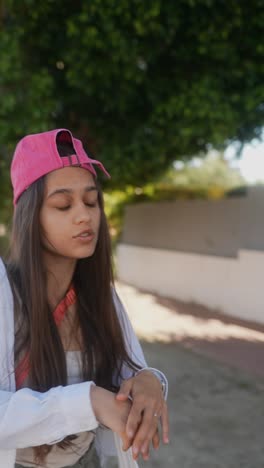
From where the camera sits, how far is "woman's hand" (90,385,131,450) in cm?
101

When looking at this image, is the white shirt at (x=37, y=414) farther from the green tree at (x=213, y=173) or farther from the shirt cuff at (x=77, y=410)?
the green tree at (x=213, y=173)

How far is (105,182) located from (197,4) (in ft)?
13.8

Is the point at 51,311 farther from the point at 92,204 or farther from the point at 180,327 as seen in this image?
the point at 180,327

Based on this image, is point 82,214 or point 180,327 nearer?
point 82,214

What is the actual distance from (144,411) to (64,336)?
304 millimetres

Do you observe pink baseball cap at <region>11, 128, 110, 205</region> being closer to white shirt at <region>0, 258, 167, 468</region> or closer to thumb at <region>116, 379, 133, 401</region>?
white shirt at <region>0, 258, 167, 468</region>

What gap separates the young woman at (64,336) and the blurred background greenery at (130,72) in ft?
12.5

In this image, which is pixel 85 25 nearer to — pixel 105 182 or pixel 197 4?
pixel 197 4

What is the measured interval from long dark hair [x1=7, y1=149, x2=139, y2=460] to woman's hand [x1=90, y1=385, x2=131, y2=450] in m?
0.16

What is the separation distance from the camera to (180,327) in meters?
8.05

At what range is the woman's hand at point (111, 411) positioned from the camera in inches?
39.8

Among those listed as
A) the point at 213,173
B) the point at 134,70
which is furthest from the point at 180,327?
the point at 213,173

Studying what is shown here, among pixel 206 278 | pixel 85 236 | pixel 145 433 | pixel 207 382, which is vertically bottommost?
pixel 207 382

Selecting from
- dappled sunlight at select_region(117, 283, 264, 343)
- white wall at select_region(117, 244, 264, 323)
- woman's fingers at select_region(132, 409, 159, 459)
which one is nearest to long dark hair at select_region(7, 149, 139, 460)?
woman's fingers at select_region(132, 409, 159, 459)
